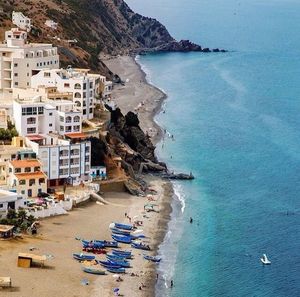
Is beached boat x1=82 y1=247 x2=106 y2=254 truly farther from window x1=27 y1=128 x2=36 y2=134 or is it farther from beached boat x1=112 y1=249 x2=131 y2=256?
window x1=27 y1=128 x2=36 y2=134

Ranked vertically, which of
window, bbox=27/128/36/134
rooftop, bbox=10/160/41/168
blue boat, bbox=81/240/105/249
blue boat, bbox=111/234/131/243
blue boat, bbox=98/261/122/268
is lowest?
blue boat, bbox=98/261/122/268

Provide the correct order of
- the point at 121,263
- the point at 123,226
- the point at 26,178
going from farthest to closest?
the point at 26,178
the point at 123,226
the point at 121,263


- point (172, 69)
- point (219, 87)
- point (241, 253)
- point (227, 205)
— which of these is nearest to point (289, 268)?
point (241, 253)

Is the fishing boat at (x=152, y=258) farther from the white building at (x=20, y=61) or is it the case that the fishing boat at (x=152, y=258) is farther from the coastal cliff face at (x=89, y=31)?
the coastal cliff face at (x=89, y=31)

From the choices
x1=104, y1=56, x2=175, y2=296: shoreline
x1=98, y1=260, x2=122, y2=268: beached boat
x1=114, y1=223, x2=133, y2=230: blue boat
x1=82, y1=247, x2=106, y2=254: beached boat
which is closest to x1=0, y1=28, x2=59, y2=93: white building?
x1=104, y1=56, x2=175, y2=296: shoreline

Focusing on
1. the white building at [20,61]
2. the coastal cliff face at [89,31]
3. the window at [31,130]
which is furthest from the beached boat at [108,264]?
the coastal cliff face at [89,31]

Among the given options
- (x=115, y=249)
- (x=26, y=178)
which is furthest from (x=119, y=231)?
(x=26, y=178)

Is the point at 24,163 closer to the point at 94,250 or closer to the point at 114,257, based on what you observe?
the point at 94,250
